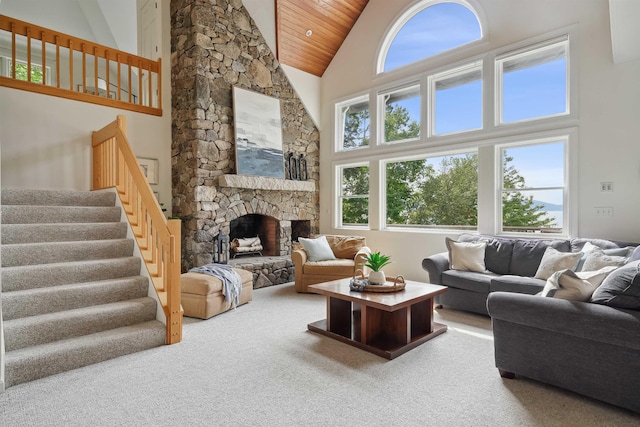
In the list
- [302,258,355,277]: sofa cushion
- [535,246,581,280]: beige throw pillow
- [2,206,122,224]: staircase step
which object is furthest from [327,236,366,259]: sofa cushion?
[2,206,122,224]: staircase step

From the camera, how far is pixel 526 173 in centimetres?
472

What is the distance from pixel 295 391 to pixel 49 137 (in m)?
4.61

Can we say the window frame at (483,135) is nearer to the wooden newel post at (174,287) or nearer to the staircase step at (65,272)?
the wooden newel post at (174,287)

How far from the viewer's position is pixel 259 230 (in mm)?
6660

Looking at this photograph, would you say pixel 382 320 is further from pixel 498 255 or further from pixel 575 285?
pixel 498 255

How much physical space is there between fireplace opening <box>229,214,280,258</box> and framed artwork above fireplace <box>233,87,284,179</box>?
0.95m

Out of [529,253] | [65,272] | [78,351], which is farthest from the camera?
[529,253]

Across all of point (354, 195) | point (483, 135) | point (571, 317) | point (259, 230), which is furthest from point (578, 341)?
point (259, 230)

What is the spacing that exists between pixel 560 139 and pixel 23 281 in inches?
233

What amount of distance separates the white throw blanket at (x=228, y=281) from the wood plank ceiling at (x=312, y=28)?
161 inches

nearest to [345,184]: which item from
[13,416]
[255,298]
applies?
[255,298]

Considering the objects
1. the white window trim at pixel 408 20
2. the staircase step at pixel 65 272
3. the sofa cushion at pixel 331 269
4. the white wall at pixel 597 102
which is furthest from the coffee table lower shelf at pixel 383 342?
the white window trim at pixel 408 20

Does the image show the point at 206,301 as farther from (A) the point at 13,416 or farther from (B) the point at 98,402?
(A) the point at 13,416

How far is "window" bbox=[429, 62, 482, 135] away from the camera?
5148mm
